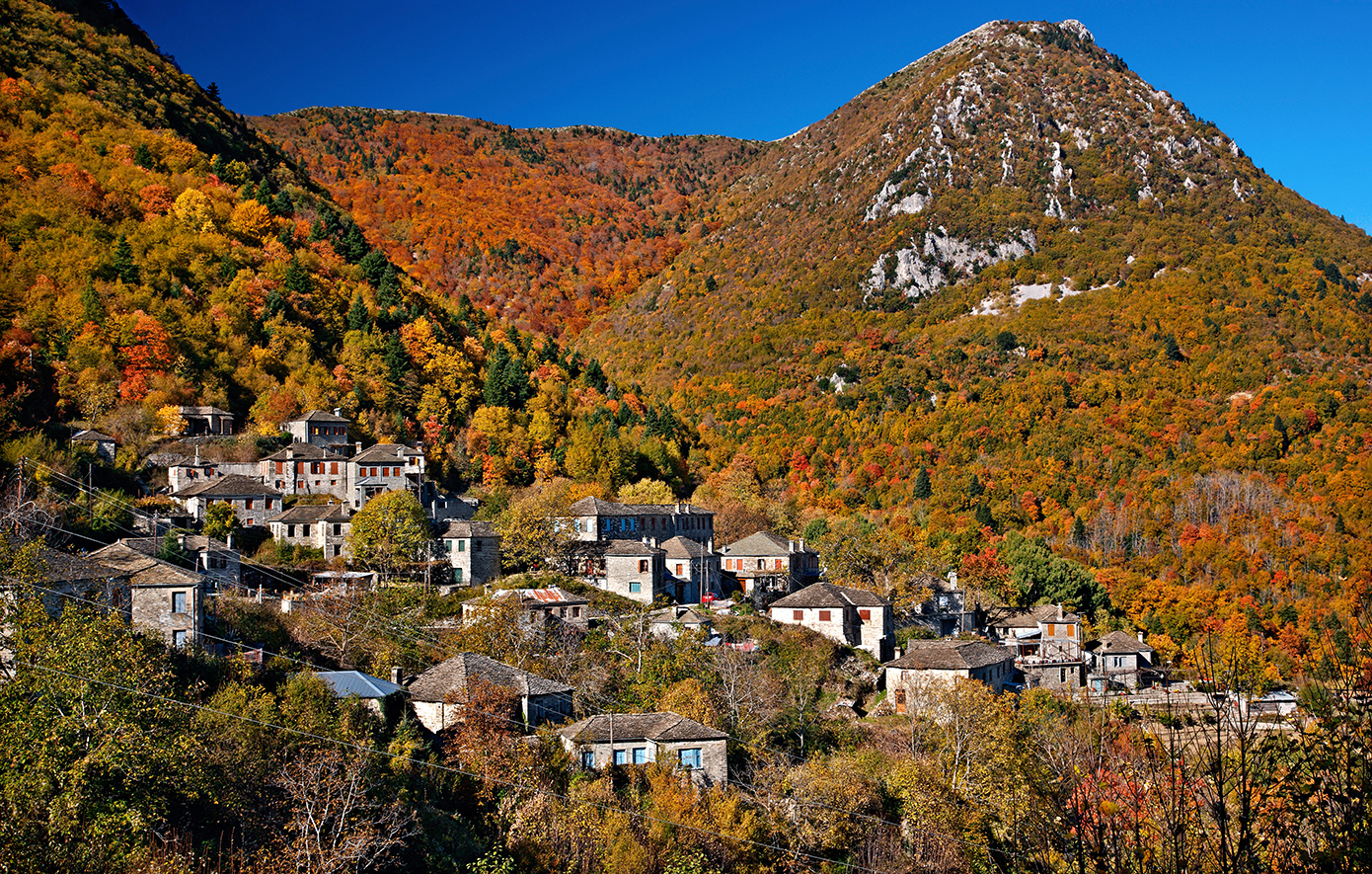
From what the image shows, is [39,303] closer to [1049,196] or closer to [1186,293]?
[1186,293]

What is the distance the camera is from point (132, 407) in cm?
6325

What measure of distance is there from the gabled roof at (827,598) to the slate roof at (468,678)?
1850cm

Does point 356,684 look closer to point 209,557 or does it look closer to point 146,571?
point 146,571

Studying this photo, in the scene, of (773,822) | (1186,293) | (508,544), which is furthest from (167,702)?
(1186,293)

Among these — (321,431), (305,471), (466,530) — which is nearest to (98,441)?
(305,471)

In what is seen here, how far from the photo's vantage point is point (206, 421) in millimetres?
66000

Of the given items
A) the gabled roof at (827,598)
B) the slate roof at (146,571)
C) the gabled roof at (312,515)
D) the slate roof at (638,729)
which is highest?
the gabled roof at (312,515)

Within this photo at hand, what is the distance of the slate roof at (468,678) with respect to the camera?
36500mm

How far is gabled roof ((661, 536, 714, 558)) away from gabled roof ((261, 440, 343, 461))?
20044 mm

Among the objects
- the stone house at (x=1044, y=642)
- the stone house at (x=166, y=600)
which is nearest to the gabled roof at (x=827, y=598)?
the stone house at (x=1044, y=642)

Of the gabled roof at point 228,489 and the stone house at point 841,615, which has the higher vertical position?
the gabled roof at point 228,489

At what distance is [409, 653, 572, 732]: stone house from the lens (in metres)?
35.9

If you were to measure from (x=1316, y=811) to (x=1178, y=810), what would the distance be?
117cm

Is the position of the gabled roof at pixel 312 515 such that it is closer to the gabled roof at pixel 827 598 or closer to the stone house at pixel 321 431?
the stone house at pixel 321 431
